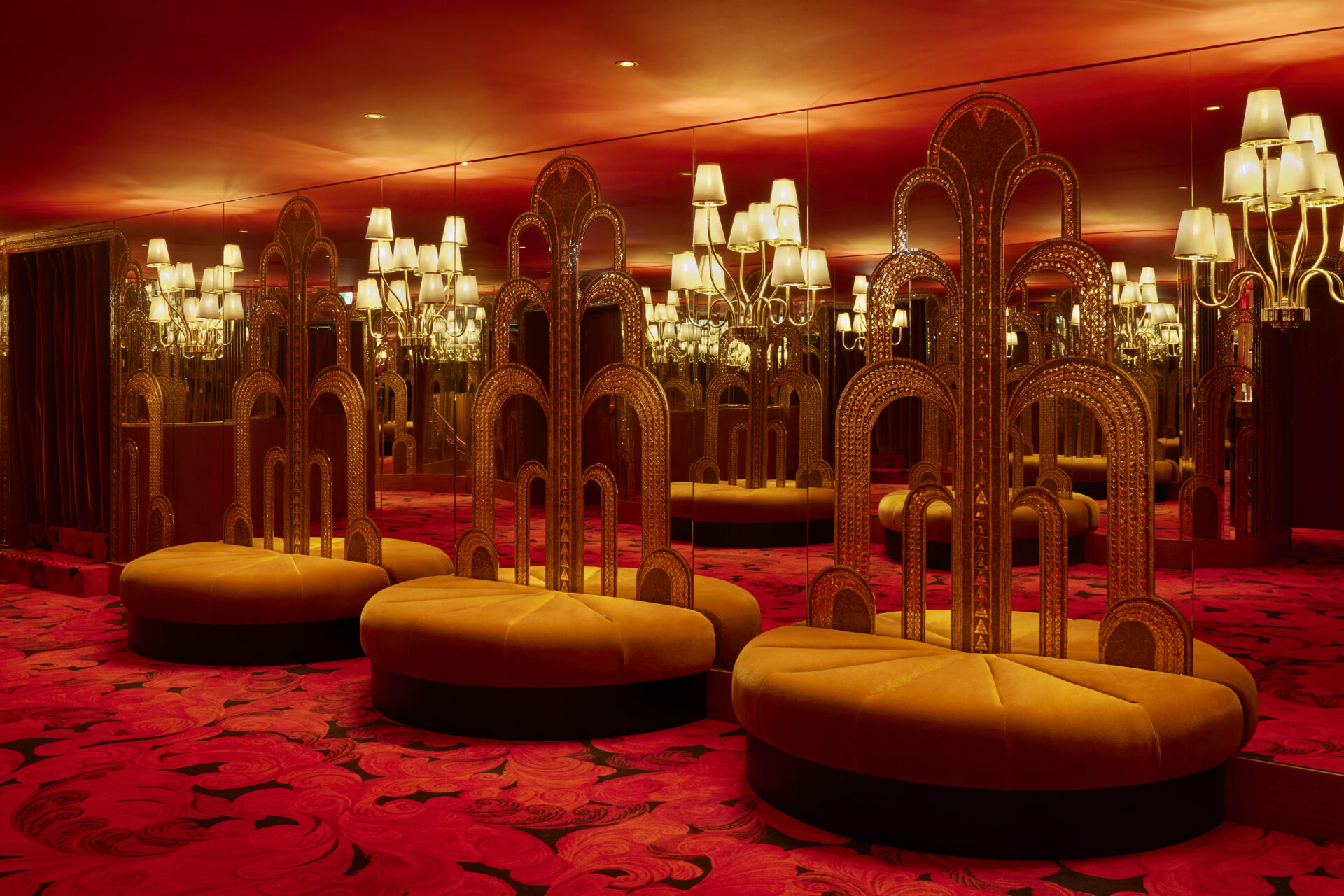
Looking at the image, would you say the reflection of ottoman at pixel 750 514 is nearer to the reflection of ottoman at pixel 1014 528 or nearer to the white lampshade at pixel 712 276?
the reflection of ottoman at pixel 1014 528

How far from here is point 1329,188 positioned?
3.55 metres

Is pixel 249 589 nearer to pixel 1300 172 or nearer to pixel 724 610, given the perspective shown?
pixel 724 610

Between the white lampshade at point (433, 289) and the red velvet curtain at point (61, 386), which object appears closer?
the white lampshade at point (433, 289)

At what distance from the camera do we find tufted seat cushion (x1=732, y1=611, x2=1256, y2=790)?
9.95 ft

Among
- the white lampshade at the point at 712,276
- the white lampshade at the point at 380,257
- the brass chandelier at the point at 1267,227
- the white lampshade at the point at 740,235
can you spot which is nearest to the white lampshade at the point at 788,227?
the white lampshade at the point at 740,235

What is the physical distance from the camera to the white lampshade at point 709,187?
470cm

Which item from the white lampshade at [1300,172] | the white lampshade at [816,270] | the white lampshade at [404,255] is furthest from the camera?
the white lampshade at [404,255]

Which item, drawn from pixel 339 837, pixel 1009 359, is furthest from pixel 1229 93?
pixel 339 837

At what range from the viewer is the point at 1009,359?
151 inches

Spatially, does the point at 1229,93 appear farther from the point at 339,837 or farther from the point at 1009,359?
the point at 339,837

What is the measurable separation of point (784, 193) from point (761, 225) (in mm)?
154

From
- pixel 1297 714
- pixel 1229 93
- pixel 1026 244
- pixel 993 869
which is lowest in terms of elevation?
pixel 993 869

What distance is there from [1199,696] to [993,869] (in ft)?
2.54

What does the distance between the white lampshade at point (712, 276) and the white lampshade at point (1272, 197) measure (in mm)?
1939
